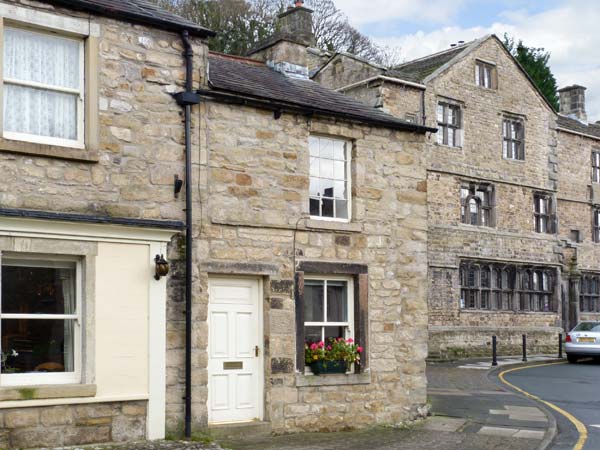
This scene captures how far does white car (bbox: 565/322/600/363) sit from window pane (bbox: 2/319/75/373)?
19945mm

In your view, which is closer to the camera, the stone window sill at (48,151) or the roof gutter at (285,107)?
the stone window sill at (48,151)

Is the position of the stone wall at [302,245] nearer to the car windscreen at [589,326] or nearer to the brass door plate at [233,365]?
the brass door plate at [233,365]

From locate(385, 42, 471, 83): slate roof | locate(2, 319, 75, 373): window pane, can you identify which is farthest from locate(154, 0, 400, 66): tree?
locate(2, 319, 75, 373): window pane

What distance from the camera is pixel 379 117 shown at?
13656 millimetres

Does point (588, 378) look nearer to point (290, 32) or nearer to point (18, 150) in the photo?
point (290, 32)

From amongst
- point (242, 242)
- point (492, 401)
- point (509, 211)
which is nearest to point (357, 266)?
point (242, 242)

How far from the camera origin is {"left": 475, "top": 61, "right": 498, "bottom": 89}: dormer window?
1195 inches

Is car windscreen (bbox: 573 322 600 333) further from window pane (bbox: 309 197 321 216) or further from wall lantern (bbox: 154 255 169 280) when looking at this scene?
wall lantern (bbox: 154 255 169 280)

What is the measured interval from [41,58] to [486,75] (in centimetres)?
2302

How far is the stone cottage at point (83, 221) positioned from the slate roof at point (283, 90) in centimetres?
148

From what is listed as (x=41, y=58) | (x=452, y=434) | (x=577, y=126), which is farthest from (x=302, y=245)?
(x=577, y=126)

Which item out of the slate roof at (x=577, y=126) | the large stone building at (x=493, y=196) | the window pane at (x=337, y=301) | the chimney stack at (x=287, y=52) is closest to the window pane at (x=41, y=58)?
the window pane at (x=337, y=301)

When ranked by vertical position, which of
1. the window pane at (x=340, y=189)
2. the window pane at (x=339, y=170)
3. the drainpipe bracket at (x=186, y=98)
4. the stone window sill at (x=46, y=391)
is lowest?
the stone window sill at (x=46, y=391)

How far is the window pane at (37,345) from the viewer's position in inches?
388
